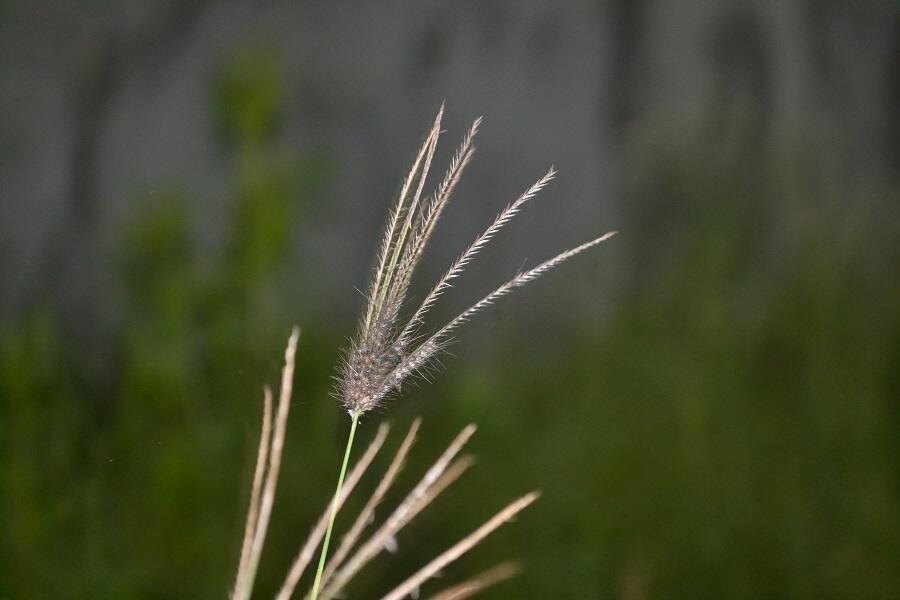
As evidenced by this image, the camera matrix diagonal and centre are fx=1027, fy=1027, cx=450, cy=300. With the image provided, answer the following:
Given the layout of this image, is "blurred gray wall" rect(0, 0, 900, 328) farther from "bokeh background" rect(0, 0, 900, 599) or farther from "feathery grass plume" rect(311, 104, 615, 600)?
"feathery grass plume" rect(311, 104, 615, 600)

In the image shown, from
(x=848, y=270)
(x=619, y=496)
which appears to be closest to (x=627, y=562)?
(x=619, y=496)

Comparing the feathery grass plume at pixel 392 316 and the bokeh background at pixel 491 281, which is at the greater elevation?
the feathery grass plume at pixel 392 316

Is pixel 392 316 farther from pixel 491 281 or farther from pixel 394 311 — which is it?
pixel 491 281

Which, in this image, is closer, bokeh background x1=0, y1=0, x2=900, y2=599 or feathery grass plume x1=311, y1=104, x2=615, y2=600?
feathery grass plume x1=311, y1=104, x2=615, y2=600

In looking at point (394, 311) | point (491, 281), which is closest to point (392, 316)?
point (394, 311)

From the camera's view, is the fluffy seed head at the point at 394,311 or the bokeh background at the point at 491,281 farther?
the bokeh background at the point at 491,281

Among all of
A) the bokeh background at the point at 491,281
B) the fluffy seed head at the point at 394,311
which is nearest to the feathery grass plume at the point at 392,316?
the fluffy seed head at the point at 394,311

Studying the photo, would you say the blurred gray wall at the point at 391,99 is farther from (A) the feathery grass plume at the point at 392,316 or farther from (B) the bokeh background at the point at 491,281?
(A) the feathery grass plume at the point at 392,316

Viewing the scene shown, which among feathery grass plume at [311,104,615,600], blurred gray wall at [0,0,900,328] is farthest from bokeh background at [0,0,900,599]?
feathery grass plume at [311,104,615,600]

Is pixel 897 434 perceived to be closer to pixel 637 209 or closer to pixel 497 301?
pixel 637 209
